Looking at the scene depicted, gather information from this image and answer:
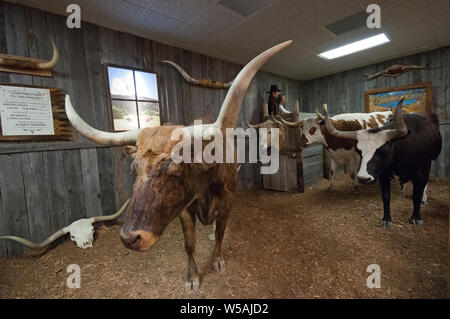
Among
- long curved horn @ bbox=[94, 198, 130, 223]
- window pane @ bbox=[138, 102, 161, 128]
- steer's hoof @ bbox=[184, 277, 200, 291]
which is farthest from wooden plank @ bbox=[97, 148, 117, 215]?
steer's hoof @ bbox=[184, 277, 200, 291]

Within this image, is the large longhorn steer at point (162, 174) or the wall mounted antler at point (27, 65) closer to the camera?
the large longhorn steer at point (162, 174)

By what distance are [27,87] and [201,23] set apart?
2.50 m

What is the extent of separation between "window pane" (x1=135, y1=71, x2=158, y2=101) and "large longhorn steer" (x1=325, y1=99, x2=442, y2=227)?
3.04 meters

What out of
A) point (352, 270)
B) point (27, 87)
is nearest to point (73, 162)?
point (27, 87)

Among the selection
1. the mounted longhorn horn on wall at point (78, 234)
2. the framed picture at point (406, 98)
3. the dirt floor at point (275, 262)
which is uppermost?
the framed picture at point (406, 98)

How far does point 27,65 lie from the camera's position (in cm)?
227

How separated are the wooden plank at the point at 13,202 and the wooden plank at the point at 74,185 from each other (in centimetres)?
43

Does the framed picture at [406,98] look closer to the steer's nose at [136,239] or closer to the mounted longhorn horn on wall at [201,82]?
the mounted longhorn horn on wall at [201,82]

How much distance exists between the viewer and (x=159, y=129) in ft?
4.13

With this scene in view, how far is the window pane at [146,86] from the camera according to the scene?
10.3 ft

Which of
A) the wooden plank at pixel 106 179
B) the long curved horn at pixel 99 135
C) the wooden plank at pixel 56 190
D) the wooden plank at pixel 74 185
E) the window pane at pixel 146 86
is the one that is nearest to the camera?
the long curved horn at pixel 99 135

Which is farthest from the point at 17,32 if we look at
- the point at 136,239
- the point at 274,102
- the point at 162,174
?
the point at 274,102

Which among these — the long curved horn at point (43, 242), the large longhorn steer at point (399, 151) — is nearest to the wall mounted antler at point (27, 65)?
the long curved horn at point (43, 242)

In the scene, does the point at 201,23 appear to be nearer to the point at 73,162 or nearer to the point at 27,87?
the point at 27,87
